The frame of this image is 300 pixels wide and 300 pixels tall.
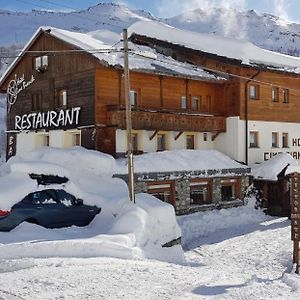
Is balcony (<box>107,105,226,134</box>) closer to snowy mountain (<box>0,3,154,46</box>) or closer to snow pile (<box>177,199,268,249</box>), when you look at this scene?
snow pile (<box>177,199,268,249</box>)

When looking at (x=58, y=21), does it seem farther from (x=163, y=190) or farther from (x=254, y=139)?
(x=163, y=190)

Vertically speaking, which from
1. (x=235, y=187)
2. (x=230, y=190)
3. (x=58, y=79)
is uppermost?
(x=58, y=79)

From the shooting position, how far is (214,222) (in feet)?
69.2

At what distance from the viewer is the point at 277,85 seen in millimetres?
27766

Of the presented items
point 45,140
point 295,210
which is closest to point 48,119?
point 45,140

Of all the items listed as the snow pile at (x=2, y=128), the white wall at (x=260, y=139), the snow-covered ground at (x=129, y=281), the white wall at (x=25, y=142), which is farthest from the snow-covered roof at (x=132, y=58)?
the snow pile at (x=2, y=128)

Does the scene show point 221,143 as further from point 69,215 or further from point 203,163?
point 69,215

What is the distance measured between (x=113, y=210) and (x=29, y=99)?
42.5 ft

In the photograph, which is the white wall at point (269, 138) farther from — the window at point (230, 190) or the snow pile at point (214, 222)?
the snow pile at point (214, 222)

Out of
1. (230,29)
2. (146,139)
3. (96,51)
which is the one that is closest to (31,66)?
(96,51)

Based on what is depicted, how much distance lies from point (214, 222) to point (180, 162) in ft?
10.7

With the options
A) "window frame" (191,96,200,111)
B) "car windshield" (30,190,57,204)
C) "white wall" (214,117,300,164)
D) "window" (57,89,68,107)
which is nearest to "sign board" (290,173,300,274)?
"car windshield" (30,190,57,204)

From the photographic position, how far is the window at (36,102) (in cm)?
2564

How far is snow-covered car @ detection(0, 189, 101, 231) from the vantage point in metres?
12.9
